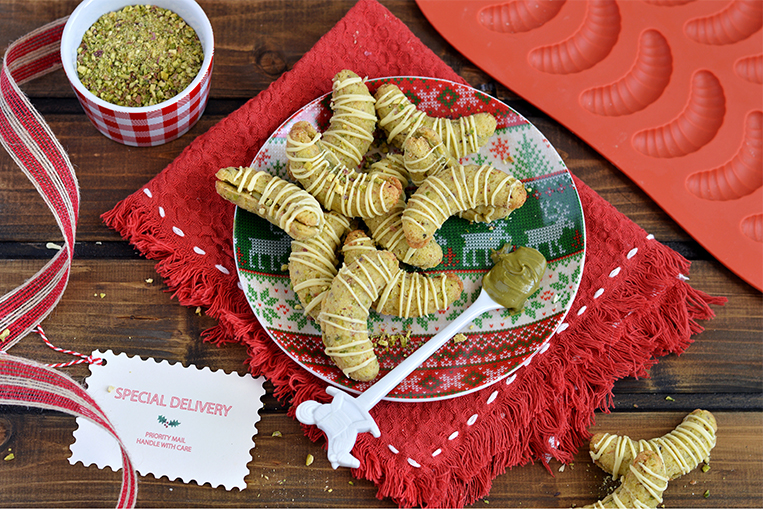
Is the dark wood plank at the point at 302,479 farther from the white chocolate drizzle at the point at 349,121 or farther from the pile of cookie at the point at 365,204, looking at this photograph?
the white chocolate drizzle at the point at 349,121

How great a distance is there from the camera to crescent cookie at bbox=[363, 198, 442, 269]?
1.42 meters

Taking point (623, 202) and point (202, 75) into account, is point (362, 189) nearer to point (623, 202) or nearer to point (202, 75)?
point (202, 75)

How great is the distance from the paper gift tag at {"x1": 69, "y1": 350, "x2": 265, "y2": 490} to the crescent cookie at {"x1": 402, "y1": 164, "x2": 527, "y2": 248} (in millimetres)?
548

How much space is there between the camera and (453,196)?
140 cm

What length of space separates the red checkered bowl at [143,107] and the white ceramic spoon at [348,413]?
751 millimetres

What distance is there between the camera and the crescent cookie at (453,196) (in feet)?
4.50

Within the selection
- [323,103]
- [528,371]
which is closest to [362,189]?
[323,103]

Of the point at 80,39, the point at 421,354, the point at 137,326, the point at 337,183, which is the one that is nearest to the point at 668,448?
the point at 421,354

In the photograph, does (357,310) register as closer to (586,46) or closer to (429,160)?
(429,160)

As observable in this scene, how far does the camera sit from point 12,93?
1498mm

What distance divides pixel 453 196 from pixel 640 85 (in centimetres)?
71

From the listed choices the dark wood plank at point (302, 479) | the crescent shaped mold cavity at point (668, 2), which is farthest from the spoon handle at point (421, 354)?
the crescent shaped mold cavity at point (668, 2)

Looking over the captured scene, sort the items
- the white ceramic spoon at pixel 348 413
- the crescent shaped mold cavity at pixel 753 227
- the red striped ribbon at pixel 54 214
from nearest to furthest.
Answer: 1. the white ceramic spoon at pixel 348 413
2. the red striped ribbon at pixel 54 214
3. the crescent shaped mold cavity at pixel 753 227

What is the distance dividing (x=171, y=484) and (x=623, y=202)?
1357mm
